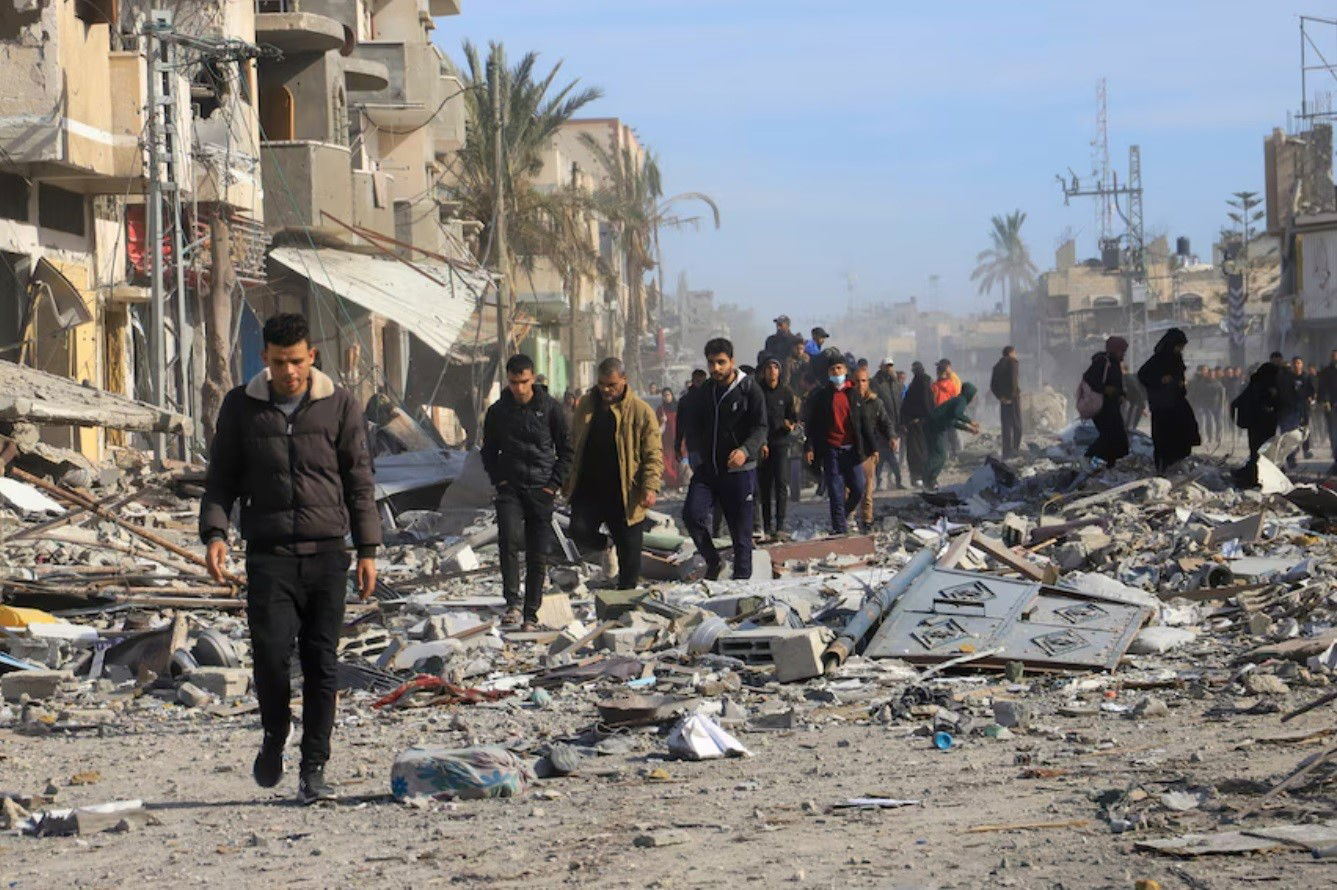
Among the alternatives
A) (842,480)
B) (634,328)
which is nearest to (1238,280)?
(634,328)

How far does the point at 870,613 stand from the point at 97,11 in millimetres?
19695

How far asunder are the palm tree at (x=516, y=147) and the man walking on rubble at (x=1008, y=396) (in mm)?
17138

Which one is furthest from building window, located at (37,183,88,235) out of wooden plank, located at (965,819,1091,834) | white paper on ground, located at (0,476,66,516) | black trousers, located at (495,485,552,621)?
wooden plank, located at (965,819,1091,834)

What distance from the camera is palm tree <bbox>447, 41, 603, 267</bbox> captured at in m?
47.0

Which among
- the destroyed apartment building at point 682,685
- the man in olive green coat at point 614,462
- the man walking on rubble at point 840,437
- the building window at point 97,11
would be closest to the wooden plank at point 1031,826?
the destroyed apartment building at point 682,685

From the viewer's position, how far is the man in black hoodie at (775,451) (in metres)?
17.9

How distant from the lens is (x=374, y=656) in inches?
443

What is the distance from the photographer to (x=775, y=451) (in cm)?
1786

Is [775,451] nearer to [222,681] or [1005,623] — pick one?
[1005,623]

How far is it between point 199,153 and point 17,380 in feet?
44.7

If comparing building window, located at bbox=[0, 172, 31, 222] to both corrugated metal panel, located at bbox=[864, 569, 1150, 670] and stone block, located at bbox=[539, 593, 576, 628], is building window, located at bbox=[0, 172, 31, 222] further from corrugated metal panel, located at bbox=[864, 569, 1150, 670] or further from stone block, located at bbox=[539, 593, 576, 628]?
corrugated metal panel, located at bbox=[864, 569, 1150, 670]

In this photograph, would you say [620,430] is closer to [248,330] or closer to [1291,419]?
[1291,419]

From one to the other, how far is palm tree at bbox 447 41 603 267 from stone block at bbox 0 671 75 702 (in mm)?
36138

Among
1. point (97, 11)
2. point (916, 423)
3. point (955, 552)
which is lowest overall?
point (955, 552)
